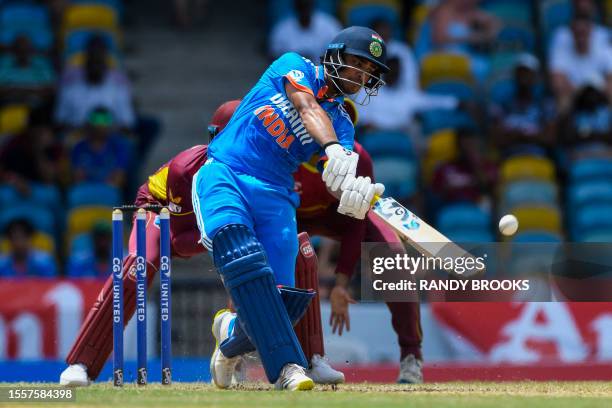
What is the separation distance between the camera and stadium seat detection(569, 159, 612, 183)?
12211 millimetres

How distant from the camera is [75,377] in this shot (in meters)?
6.95

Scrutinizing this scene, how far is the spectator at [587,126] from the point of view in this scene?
12.4m

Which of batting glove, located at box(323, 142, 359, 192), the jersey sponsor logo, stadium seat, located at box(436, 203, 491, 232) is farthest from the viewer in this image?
stadium seat, located at box(436, 203, 491, 232)

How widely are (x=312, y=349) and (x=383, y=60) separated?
1612 millimetres

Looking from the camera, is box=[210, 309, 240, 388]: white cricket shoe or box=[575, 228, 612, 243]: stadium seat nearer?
box=[210, 309, 240, 388]: white cricket shoe

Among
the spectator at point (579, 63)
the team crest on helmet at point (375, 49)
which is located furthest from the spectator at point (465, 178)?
the team crest on helmet at point (375, 49)

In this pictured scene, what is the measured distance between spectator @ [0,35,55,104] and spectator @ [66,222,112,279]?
6.61 ft

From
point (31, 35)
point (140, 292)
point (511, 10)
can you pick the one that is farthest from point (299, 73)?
point (511, 10)

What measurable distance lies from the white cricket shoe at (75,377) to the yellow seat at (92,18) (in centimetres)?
629

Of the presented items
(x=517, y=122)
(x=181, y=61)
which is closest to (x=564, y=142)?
(x=517, y=122)

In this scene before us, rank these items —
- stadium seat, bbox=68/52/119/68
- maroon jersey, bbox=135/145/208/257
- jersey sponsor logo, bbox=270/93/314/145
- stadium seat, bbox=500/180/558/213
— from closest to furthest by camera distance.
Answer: jersey sponsor logo, bbox=270/93/314/145, maroon jersey, bbox=135/145/208/257, stadium seat, bbox=500/180/558/213, stadium seat, bbox=68/52/119/68

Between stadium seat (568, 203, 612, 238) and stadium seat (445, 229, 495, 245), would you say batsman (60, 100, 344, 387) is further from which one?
stadium seat (568, 203, 612, 238)

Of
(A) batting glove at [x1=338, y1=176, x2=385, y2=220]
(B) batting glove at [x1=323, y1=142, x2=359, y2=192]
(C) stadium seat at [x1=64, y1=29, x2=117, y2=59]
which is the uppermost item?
(C) stadium seat at [x1=64, y1=29, x2=117, y2=59]

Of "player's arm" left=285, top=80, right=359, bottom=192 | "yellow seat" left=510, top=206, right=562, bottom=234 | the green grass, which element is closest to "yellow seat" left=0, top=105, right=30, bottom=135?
"yellow seat" left=510, top=206, right=562, bottom=234
